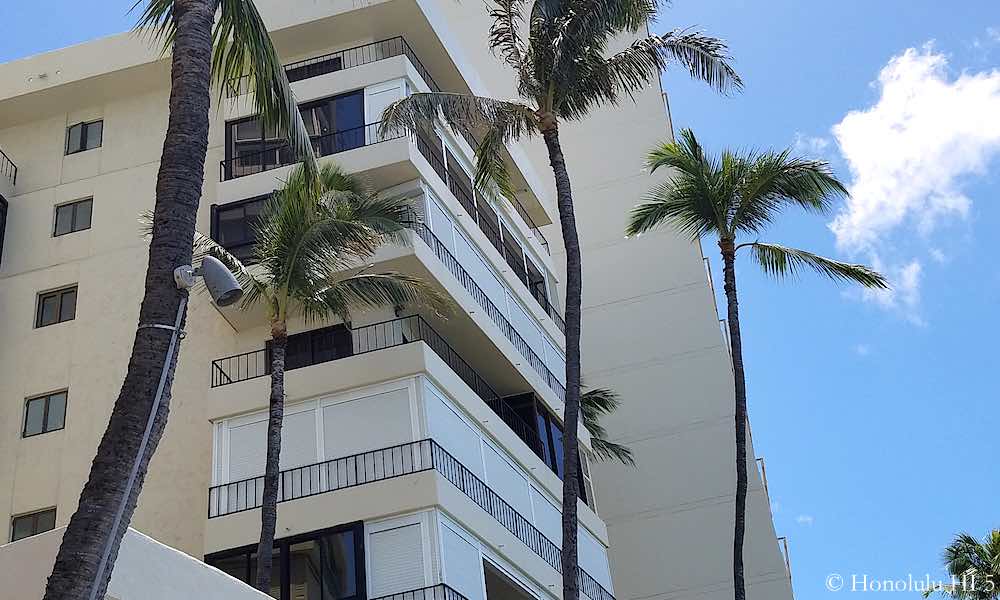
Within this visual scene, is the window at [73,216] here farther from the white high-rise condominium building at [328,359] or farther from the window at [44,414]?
the window at [44,414]

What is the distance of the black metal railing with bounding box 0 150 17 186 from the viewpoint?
36125 millimetres

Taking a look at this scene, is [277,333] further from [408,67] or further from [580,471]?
[580,471]

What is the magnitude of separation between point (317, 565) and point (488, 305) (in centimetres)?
938

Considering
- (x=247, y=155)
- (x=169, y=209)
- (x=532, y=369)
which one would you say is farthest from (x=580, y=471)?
(x=169, y=209)

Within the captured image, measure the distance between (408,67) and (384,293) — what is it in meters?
8.50

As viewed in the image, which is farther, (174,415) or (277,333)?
(174,415)

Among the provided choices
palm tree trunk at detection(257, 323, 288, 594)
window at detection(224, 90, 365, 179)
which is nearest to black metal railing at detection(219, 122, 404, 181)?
window at detection(224, 90, 365, 179)

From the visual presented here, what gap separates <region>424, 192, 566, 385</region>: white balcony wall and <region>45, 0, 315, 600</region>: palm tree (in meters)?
16.1

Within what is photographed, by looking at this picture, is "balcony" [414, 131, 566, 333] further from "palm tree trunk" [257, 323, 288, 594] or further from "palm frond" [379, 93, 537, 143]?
"palm tree trunk" [257, 323, 288, 594]

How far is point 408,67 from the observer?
32.9 metres

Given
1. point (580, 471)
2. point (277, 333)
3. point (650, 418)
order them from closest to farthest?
point (277, 333) → point (580, 471) → point (650, 418)

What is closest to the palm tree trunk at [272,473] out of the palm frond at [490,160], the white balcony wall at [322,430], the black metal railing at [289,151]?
the white balcony wall at [322,430]

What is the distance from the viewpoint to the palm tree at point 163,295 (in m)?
10.1

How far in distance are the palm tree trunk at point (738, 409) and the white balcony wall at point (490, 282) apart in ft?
20.9
